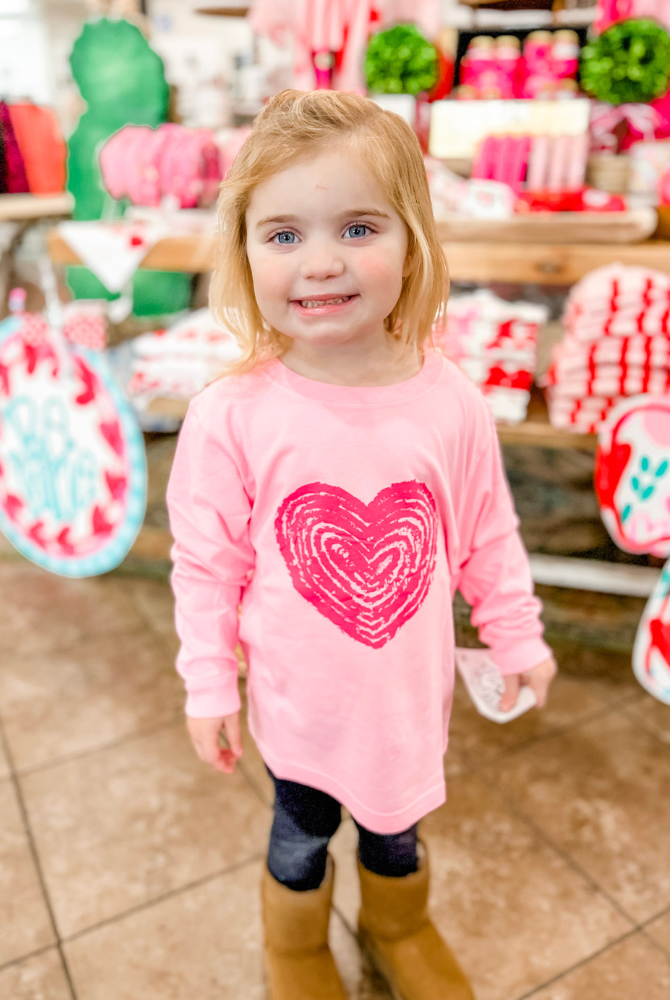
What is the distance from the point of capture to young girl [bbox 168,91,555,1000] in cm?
74

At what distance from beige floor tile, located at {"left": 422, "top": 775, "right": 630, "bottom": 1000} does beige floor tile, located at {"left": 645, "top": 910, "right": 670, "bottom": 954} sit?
45 mm

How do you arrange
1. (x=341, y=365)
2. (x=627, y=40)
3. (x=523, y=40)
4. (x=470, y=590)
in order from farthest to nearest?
(x=523, y=40), (x=627, y=40), (x=470, y=590), (x=341, y=365)

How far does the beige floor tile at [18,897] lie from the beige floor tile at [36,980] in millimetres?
24

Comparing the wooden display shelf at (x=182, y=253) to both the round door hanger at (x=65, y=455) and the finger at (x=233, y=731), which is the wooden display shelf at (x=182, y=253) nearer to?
the round door hanger at (x=65, y=455)

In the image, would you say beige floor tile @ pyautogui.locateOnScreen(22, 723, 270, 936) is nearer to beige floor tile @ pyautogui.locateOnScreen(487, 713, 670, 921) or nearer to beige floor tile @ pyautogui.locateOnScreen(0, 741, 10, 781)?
beige floor tile @ pyautogui.locateOnScreen(0, 741, 10, 781)

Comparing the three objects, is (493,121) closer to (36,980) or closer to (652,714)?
(652,714)

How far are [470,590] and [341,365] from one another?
1.31 ft

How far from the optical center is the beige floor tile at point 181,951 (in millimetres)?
1235

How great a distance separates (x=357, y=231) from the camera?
75cm

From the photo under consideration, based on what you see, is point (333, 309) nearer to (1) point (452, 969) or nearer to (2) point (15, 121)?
(1) point (452, 969)

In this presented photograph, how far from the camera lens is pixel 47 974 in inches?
49.4

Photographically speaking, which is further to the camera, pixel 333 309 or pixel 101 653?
pixel 101 653

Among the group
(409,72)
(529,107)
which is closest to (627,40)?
(529,107)

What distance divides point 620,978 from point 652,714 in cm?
74
